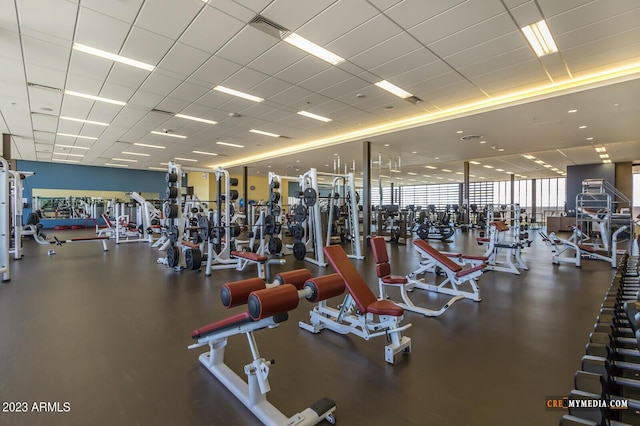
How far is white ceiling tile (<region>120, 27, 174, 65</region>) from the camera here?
140 inches

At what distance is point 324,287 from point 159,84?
15.8 feet

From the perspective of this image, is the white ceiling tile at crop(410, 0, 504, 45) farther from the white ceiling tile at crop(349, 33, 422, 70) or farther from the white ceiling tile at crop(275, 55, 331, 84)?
the white ceiling tile at crop(275, 55, 331, 84)

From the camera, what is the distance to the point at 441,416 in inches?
60.5

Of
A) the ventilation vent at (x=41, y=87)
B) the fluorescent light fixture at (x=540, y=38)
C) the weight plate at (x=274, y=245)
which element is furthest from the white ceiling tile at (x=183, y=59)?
the fluorescent light fixture at (x=540, y=38)

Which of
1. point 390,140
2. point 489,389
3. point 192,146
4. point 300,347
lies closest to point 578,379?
point 489,389

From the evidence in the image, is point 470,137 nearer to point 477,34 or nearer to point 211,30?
point 477,34

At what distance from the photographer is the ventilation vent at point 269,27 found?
3322 mm

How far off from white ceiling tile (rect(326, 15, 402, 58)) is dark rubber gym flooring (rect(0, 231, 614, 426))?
309 centimetres

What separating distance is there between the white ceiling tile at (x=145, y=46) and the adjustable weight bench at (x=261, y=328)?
3448 mm

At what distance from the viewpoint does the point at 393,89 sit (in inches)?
205

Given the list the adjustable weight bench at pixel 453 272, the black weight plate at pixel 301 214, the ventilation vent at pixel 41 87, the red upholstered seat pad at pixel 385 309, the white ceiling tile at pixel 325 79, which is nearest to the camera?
the red upholstered seat pad at pixel 385 309

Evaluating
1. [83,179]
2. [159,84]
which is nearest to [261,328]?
[159,84]

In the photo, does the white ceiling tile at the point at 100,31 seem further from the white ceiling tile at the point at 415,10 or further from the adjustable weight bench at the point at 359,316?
the adjustable weight bench at the point at 359,316

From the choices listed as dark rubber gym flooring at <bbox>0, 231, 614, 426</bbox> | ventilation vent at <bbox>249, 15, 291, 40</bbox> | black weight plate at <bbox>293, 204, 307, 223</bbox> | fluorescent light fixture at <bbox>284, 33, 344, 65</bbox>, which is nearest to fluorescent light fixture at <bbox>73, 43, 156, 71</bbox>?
ventilation vent at <bbox>249, 15, 291, 40</bbox>
